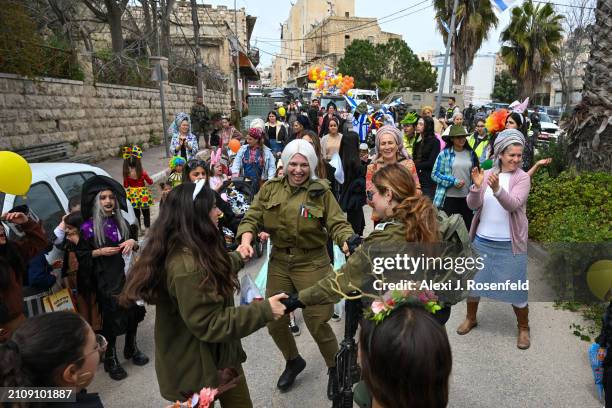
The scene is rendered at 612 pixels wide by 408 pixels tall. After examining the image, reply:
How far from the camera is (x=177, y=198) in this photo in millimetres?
2158

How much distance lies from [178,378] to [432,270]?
1388mm

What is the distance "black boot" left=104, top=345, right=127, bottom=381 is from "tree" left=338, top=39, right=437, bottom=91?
156ft

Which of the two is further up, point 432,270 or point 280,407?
point 432,270

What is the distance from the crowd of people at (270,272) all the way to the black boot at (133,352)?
0.02m

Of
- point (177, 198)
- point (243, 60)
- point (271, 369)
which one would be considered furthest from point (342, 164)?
point (243, 60)

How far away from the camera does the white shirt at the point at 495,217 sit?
385cm

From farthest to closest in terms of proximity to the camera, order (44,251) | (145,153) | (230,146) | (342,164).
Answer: (145,153) → (230,146) → (342,164) → (44,251)

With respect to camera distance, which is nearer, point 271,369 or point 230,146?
point 271,369

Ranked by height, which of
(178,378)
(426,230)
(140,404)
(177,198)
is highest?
(177,198)

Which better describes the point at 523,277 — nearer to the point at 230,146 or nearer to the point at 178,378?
the point at 178,378

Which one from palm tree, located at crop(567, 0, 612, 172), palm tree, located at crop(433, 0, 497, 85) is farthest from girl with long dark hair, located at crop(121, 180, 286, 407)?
palm tree, located at crop(433, 0, 497, 85)

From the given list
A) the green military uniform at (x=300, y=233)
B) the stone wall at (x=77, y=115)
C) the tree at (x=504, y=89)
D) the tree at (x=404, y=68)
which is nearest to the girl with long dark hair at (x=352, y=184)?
the green military uniform at (x=300, y=233)

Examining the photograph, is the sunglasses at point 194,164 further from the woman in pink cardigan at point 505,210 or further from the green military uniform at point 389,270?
the green military uniform at point 389,270

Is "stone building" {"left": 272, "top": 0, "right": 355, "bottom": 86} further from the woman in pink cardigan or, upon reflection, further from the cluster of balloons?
the woman in pink cardigan
